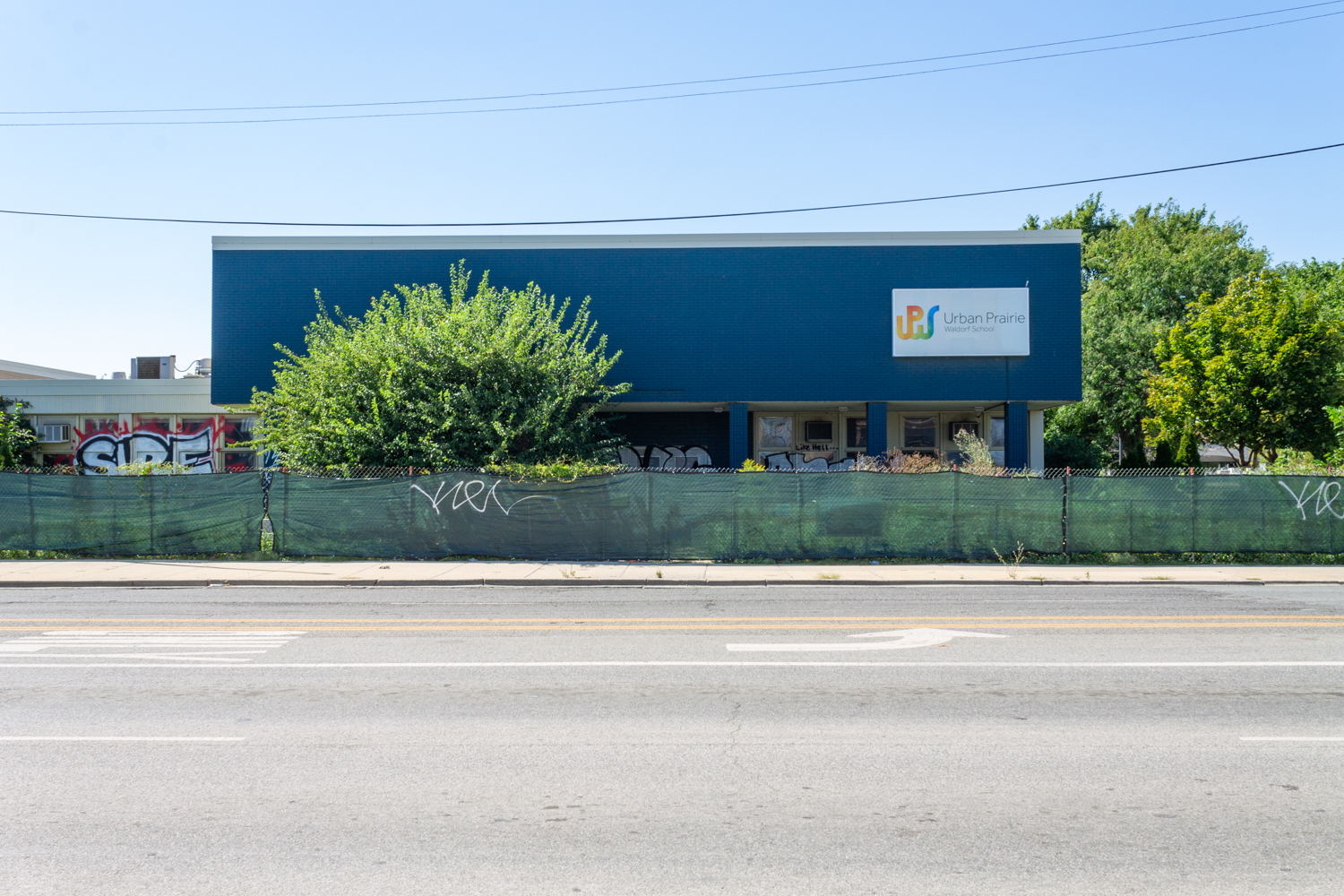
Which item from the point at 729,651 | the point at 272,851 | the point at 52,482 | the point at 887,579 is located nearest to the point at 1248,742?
the point at 729,651

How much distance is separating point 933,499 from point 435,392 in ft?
35.2

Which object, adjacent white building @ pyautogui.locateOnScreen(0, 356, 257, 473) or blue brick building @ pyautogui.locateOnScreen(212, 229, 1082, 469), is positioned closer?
blue brick building @ pyautogui.locateOnScreen(212, 229, 1082, 469)

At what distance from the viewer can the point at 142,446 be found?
2783 centimetres

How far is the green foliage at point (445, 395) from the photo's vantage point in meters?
19.8

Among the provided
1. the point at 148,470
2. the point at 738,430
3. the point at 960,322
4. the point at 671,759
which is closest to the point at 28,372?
the point at 148,470

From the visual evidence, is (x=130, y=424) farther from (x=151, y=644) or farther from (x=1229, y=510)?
(x=1229, y=510)

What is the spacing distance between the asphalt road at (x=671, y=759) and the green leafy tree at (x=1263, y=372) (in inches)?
956

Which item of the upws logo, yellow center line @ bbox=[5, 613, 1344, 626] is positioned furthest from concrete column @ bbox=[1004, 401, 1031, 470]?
yellow center line @ bbox=[5, 613, 1344, 626]

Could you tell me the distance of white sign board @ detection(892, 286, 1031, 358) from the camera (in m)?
25.1

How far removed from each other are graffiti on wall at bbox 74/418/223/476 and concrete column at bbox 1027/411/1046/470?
24821 millimetres

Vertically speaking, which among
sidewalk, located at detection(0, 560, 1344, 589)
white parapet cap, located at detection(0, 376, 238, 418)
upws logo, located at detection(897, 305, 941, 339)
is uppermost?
upws logo, located at detection(897, 305, 941, 339)

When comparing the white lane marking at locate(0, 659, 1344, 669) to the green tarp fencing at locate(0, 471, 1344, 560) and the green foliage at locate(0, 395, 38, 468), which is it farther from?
the green foliage at locate(0, 395, 38, 468)

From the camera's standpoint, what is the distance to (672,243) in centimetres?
2578

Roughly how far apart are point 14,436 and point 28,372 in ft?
51.5
